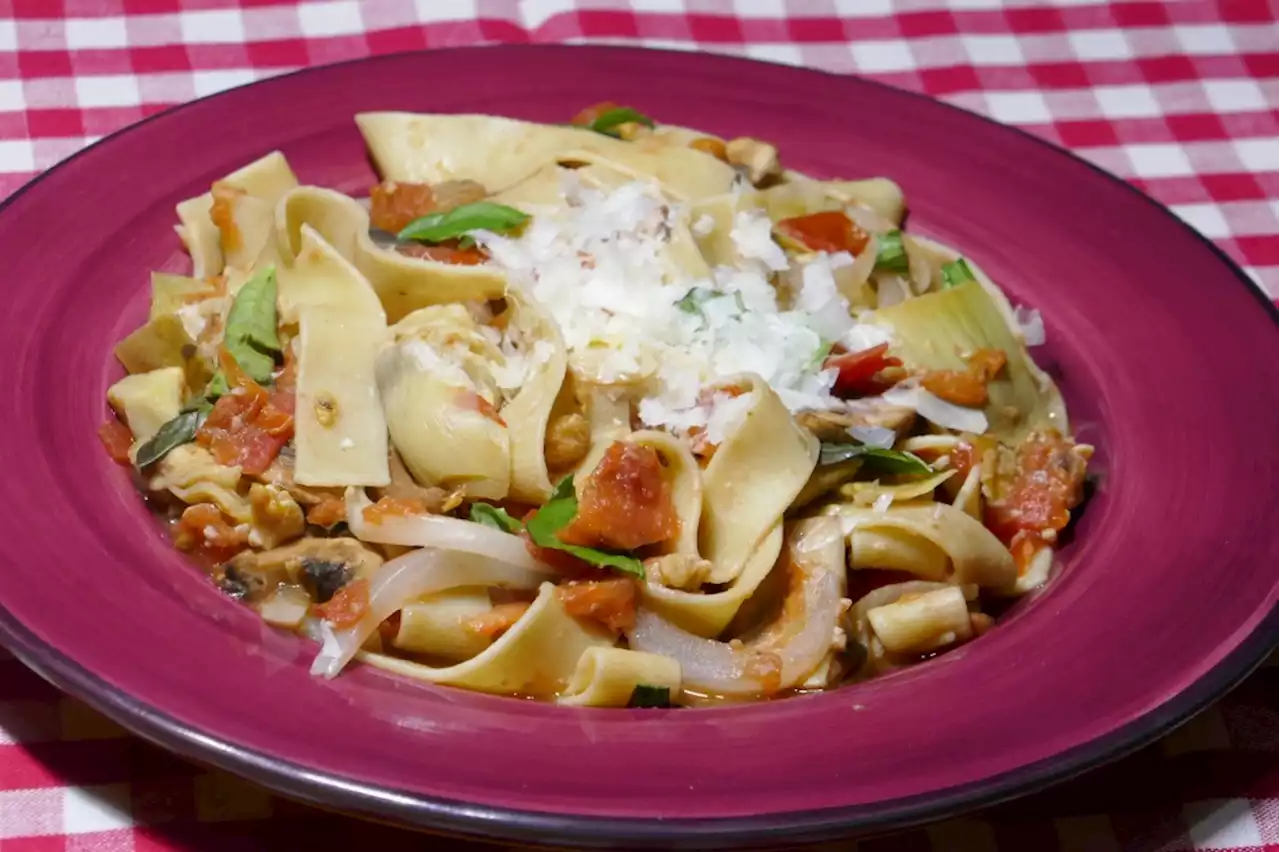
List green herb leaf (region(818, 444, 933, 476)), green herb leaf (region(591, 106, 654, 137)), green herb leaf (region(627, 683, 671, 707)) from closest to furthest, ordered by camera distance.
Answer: green herb leaf (region(627, 683, 671, 707))
green herb leaf (region(818, 444, 933, 476))
green herb leaf (region(591, 106, 654, 137))

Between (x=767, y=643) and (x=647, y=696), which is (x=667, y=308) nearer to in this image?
(x=767, y=643)

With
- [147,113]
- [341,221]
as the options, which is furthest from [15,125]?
[341,221]

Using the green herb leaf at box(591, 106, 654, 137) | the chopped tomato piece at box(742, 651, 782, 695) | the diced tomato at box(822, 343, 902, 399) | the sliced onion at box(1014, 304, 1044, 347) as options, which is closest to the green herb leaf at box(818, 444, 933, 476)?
the diced tomato at box(822, 343, 902, 399)

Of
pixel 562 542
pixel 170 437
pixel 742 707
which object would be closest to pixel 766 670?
pixel 742 707

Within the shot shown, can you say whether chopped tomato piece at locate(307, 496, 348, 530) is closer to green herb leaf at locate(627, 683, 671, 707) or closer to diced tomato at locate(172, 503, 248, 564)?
diced tomato at locate(172, 503, 248, 564)

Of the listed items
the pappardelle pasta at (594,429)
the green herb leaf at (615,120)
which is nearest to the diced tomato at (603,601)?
the pappardelle pasta at (594,429)
